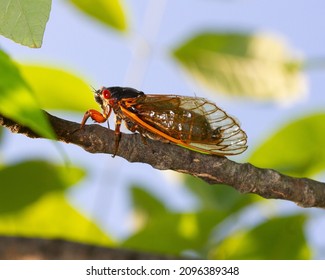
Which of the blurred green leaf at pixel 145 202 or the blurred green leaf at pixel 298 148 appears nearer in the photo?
the blurred green leaf at pixel 298 148

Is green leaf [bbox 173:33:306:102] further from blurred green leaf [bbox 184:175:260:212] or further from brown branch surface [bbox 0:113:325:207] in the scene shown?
brown branch surface [bbox 0:113:325:207]

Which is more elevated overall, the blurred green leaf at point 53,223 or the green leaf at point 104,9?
the green leaf at point 104,9

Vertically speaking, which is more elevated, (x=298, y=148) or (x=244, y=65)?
(x=244, y=65)

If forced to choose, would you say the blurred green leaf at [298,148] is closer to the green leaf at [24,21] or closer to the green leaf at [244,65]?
the green leaf at [244,65]

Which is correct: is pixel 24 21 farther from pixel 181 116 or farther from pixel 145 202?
pixel 145 202

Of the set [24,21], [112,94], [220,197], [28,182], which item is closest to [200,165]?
[112,94]

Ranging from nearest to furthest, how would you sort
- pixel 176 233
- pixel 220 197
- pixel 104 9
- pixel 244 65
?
1. pixel 176 233
2. pixel 220 197
3. pixel 104 9
4. pixel 244 65

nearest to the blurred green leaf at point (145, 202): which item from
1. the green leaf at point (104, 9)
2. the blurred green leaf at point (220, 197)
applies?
the blurred green leaf at point (220, 197)

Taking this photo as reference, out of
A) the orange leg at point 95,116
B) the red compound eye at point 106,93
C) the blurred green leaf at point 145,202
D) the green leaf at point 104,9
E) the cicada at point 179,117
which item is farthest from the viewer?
the blurred green leaf at point 145,202
